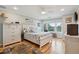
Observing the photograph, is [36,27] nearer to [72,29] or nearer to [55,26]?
[55,26]

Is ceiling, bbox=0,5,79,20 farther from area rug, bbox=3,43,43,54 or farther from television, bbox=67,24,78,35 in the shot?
area rug, bbox=3,43,43,54

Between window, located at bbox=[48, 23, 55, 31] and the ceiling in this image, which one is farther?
window, located at bbox=[48, 23, 55, 31]

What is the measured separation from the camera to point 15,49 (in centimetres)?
136

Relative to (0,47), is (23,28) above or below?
above

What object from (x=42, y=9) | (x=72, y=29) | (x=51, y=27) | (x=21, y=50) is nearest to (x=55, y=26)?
(x=51, y=27)

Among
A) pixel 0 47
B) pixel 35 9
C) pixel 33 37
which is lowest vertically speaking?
pixel 0 47

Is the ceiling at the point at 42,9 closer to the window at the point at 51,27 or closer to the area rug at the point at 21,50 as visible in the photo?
the window at the point at 51,27

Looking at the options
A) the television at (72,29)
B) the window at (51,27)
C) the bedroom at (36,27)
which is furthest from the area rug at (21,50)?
the television at (72,29)

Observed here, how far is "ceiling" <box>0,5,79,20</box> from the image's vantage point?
1294 millimetres

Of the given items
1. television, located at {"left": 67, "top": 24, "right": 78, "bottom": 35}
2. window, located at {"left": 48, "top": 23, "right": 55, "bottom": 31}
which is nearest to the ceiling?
window, located at {"left": 48, "top": 23, "right": 55, "bottom": 31}

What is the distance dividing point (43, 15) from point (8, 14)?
2.45 feet

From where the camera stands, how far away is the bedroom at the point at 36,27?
4.41ft
